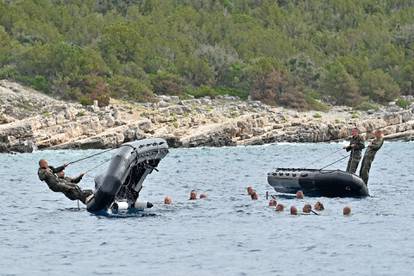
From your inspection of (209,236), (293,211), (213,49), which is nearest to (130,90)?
(213,49)

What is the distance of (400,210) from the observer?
32938 millimetres

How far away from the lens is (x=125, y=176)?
3262cm

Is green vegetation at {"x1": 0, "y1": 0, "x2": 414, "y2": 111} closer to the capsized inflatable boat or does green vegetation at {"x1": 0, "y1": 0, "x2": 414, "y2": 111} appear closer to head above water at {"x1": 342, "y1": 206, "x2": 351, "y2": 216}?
the capsized inflatable boat

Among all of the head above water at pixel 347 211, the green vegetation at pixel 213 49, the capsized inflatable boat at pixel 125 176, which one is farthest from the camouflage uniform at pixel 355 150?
the green vegetation at pixel 213 49

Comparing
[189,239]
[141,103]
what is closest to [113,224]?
[189,239]

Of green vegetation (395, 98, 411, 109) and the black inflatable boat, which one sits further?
green vegetation (395, 98, 411, 109)

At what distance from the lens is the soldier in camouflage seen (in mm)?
32781

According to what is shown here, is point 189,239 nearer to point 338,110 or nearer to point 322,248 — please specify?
point 322,248

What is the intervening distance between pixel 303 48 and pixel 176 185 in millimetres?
74558

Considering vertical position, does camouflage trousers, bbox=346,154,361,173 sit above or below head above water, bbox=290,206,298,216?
above

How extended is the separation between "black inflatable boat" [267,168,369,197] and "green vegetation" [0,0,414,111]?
146 feet

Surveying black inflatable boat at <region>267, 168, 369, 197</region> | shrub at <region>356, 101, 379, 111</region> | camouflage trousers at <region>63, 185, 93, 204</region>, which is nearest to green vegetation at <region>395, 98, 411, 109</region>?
shrub at <region>356, 101, 379, 111</region>

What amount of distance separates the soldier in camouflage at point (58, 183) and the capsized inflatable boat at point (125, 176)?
2.13 ft

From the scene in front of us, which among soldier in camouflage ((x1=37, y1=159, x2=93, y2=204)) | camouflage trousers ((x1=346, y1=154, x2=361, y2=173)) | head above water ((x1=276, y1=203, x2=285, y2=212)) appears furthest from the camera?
camouflage trousers ((x1=346, y1=154, x2=361, y2=173))
